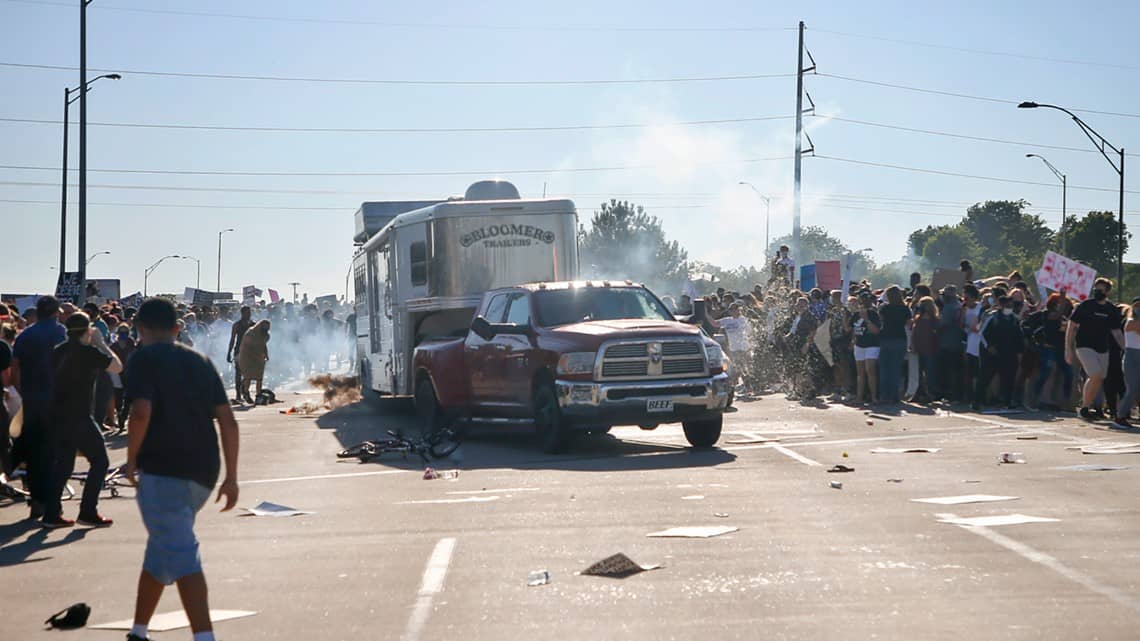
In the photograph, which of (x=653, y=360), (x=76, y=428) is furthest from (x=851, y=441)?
(x=76, y=428)

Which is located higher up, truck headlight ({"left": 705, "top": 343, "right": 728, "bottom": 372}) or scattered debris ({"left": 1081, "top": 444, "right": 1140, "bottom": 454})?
truck headlight ({"left": 705, "top": 343, "right": 728, "bottom": 372})

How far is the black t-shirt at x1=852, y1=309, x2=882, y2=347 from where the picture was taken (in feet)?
78.7

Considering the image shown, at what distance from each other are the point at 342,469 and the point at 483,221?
6.45 meters

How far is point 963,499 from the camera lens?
11836 millimetres

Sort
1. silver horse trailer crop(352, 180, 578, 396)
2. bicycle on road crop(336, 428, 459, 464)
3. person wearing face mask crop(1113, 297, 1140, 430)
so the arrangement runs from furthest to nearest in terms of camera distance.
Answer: silver horse trailer crop(352, 180, 578, 396) → person wearing face mask crop(1113, 297, 1140, 430) → bicycle on road crop(336, 428, 459, 464)

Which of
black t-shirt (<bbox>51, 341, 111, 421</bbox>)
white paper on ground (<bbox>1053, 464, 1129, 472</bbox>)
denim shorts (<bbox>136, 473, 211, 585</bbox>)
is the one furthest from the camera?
white paper on ground (<bbox>1053, 464, 1129, 472</bbox>)

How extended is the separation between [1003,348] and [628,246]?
144257 mm

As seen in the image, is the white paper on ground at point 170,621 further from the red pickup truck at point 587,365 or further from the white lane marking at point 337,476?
the red pickup truck at point 587,365

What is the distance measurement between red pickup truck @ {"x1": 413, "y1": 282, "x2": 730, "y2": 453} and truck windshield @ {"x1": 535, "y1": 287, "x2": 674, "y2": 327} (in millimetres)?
12

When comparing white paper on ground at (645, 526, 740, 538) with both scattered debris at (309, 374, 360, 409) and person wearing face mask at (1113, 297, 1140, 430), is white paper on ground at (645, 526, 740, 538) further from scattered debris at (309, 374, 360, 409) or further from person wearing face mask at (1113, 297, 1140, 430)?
scattered debris at (309, 374, 360, 409)

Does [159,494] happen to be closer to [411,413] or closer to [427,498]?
[427,498]

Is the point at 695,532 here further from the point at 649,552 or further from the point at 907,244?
the point at 907,244

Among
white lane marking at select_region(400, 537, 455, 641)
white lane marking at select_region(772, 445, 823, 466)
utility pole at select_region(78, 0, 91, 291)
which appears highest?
utility pole at select_region(78, 0, 91, 291)

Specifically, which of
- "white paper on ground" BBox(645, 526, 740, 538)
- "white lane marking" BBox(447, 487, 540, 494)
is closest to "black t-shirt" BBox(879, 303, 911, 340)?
"white lane marking" BBox(447, 487, 540, 494)
